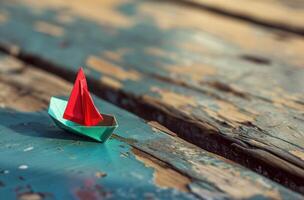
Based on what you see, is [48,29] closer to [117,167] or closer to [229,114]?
[229,114]

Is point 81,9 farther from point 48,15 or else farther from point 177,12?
point 177,12

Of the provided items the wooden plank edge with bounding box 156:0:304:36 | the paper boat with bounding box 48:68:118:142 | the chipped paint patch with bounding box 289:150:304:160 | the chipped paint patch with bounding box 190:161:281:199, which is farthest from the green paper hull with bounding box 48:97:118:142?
the wooden plank edge with bounding box 156:0:304:36

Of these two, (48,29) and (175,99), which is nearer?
(175,99)

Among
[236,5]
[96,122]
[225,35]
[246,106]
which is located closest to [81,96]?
[96,122]

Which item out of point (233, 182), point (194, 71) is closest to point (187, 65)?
point (194, 71)

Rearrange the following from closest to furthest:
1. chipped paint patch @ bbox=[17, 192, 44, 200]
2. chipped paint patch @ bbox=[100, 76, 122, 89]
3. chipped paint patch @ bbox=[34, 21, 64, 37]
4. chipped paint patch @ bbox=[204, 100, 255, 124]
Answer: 1. chipped paint patch @ bbox=[17, 192, 44, 200]
2. chipped paint patch @ bbox=[204, 100, 255, 124]
3. chipped paint patch @ bbox=[100, 76, 122, 89]
4. chipped paint patch @ bbox=[34, 21, 64, 37]

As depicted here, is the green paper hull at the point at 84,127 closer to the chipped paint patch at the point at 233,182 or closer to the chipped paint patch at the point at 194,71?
the chipped paint patch at the point at 233,182

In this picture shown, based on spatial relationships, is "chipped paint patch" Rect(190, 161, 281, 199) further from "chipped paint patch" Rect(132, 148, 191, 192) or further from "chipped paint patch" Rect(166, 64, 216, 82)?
"chipped paint patch" Rect(166, 64, 216, 82)
